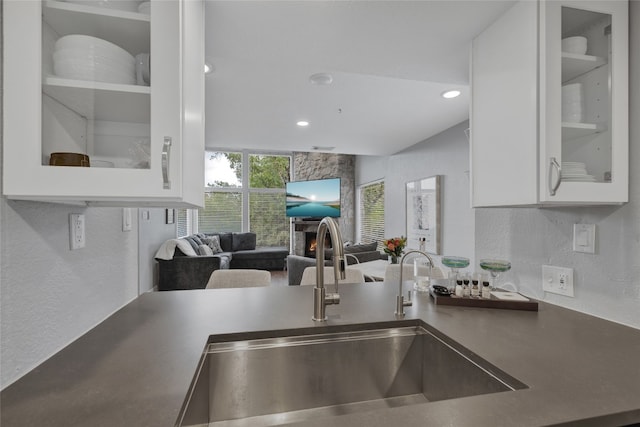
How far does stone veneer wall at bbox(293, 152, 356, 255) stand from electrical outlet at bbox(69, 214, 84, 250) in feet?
21.6

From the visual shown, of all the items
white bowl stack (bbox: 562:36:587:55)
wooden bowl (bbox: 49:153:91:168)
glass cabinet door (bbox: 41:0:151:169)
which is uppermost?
white bowl stack (bbox: 562:36:587:55)

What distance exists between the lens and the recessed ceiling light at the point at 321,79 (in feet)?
9.05

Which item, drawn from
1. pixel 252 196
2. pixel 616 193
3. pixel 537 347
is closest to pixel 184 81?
pixel 537 347

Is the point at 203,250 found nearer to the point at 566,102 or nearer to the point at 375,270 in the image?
the point at 375,270

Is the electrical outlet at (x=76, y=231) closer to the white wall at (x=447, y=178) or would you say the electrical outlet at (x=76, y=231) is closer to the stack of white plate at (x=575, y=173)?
the stack of white plate at (x=575, y=173)

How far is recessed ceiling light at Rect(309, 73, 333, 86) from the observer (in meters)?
2.76

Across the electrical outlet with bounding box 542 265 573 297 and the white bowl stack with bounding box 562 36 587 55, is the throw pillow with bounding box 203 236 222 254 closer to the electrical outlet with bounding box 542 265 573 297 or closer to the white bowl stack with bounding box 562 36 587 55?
the electrical outlet with bounding box 542 265 573 297

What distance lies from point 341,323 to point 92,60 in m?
1.07

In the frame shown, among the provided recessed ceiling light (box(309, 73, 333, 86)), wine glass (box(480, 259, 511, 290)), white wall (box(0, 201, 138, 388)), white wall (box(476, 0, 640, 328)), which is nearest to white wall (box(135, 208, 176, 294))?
recessed ceiling light (box(309, 73, 333, 86))

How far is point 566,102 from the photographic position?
3.76 feet

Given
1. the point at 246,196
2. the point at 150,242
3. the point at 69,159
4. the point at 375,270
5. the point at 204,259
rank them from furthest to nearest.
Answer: the point at 246,196 < the point at 204,259 < the point at 150,242 < the point at 375,270 < the point at 69,159

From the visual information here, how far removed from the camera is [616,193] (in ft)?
3.69

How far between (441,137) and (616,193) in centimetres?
→ 378

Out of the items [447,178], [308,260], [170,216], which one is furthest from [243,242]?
[447,178]
